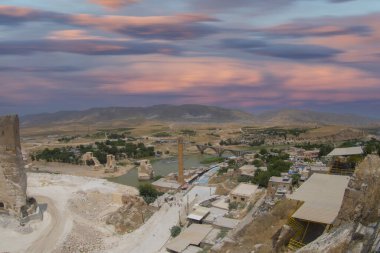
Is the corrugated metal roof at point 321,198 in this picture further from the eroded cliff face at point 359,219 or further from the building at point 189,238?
the building at point 189,238

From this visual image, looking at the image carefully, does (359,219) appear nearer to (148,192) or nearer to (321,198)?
Result: (321,198)

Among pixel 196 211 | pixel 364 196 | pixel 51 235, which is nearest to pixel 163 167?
pixel 196 211

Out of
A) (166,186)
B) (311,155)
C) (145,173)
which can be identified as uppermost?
(166,186)

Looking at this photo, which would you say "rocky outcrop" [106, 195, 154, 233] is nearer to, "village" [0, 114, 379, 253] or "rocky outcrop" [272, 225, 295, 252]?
"village" [0, 114, 379, 253]

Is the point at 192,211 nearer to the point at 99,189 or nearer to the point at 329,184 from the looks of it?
the point at 329,184

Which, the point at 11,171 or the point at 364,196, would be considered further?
the point at 11,171

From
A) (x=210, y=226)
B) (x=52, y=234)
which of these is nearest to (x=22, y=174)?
(x=52, y=234)
